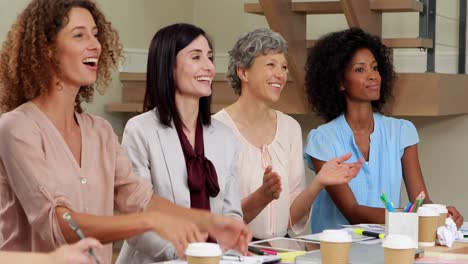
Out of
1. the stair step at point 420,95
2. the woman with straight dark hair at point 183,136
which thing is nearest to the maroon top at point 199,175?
the woman with straight dark hair at point 183,136

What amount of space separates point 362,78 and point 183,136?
1106 millimetres

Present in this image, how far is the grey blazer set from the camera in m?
2.88

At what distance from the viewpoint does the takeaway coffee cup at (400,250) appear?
7.14 feet

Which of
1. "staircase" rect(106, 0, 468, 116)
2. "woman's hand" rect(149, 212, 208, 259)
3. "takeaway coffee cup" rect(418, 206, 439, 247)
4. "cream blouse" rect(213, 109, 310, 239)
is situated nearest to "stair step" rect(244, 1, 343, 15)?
"staircase" rect(106, 0, 468, 116)

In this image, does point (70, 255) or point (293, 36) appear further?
point (293, 36)

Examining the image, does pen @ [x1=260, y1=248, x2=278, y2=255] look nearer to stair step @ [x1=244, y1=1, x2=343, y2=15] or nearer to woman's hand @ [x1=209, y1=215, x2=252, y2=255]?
woman's hand @ [x1=209, y1=215, x2=252, y2=255]

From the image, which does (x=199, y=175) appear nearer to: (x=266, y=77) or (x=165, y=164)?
(x=165, y=164)

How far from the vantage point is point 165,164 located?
114 inches

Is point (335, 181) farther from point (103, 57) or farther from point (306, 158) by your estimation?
point (103, 57)

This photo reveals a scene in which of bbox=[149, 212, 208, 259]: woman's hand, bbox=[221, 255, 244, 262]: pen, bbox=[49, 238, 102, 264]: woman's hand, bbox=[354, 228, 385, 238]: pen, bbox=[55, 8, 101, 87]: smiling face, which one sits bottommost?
bbox=[354, 228, 385, 238]: pen

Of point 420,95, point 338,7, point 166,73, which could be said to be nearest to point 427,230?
point 166,73

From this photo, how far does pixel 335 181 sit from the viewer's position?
10.2 feet

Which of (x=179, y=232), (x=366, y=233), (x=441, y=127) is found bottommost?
(x=366, y=233)

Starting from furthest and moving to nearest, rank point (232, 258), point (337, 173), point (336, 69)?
point (336, 69), point (337, 173), point (232, 258)
